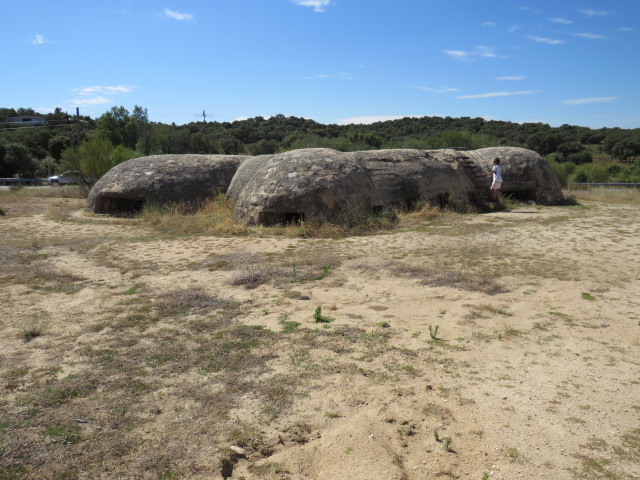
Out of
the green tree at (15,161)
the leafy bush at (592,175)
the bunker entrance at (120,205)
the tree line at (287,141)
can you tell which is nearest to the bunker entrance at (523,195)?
the tree line at (287,141)

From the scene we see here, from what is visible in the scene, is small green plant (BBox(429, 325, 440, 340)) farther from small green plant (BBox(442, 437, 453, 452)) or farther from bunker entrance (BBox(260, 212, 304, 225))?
bunker entrance (BBox(260, 212, 304, 225))

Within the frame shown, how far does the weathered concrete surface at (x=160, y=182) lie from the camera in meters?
12.3

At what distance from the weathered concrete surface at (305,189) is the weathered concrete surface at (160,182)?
2817 millimetres

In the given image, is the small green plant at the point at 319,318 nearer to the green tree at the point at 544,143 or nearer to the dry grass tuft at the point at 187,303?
the dry grass tuft at the point at 187,303

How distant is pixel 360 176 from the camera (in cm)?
1048

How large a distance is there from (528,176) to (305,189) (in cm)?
783

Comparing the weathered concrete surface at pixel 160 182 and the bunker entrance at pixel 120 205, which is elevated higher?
the weathered concrete surface at pixel 160 182

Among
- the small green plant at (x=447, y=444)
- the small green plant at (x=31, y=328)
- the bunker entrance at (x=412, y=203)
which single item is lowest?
the small green plant at (x=447, y=444)

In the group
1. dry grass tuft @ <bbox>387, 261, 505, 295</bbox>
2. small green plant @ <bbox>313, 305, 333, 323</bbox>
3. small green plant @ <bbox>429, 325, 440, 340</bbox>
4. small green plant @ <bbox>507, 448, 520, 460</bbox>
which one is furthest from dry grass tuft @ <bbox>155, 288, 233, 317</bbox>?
small green plant @ <bbox>507, 448, 520, 460</bbox>

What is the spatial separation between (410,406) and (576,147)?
38975 millimetres

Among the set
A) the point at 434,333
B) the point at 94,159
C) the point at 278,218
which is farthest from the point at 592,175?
the point at 434,333

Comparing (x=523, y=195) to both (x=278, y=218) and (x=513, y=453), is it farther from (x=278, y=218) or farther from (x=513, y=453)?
(x=513, y=453)

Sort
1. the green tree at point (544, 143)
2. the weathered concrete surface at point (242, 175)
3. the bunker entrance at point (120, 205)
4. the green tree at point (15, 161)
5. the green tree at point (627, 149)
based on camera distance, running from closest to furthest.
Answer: the weathered concrete surface at point (242, 175) → the bunker entrance at point (120, 205) → the green tree at point (15, 161) → the green tree at point (627, 149) → the green tree at point (544, 143)

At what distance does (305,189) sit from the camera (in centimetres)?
962
